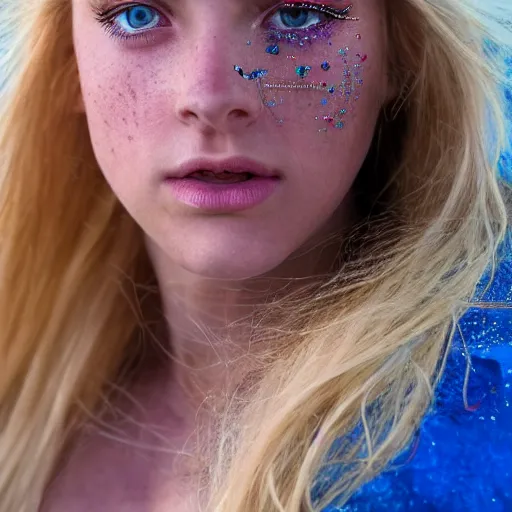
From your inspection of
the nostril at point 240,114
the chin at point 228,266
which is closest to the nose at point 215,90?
the nostril at point 240,114

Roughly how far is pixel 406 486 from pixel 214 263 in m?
0.33

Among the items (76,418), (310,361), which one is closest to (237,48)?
(310,361)

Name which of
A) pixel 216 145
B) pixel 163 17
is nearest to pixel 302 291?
pixel 216 145

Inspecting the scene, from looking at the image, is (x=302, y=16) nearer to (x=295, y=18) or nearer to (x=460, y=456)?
(x=295, y=18)

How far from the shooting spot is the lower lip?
33.5 inches

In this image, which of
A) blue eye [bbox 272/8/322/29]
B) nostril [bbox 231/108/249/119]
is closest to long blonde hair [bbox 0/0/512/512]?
blue eye [bbox 272/8/322/29]

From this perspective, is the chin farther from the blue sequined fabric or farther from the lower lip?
the blue sequined fabric

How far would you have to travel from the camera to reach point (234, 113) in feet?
2.64

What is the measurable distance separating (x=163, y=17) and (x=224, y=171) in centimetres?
19

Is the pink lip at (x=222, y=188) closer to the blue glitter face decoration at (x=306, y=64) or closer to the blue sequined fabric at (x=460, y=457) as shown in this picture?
the blue glitter face decoration at (x=306, y=64)

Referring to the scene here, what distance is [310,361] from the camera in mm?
832

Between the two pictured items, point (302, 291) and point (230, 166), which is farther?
point (302, 291)

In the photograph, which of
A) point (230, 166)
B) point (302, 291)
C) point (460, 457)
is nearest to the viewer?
point (460, 457)

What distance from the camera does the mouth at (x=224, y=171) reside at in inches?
32.6
